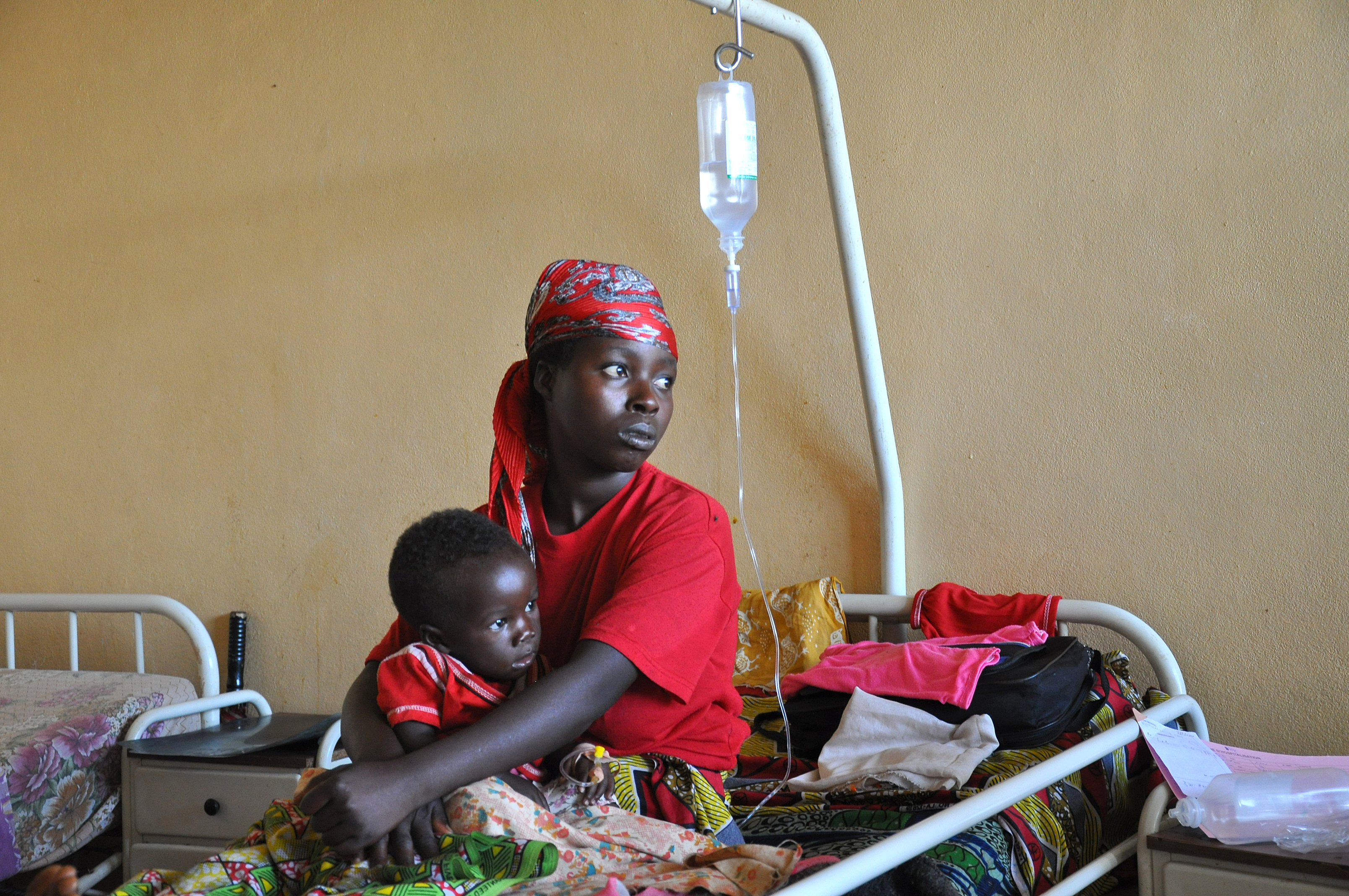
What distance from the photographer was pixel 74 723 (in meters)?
2.41

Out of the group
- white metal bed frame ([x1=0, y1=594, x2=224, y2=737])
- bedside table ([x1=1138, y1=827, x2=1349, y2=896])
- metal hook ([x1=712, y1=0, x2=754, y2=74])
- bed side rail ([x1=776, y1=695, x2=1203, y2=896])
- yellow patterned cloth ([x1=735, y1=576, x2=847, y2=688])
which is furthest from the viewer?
white metal bed frame ([x1=0, y1=594, x2=224, y2=737])

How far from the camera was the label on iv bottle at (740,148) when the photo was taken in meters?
1.55

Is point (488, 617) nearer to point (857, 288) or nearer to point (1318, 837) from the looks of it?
point (1318, 837)

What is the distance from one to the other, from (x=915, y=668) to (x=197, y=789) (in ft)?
5.10

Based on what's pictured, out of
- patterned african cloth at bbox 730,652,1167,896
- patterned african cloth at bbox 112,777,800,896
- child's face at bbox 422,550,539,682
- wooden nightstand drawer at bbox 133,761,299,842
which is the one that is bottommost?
wooden nightstand drawer at bbox 133,761,299,842

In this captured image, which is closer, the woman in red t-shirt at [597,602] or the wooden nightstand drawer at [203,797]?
the woman in red t-shirt at [597,602]

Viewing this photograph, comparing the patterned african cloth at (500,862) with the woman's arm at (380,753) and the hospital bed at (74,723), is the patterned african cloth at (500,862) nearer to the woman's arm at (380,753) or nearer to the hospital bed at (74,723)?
the woman's arm at (380,753)

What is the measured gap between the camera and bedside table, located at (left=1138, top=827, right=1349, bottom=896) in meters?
1.25

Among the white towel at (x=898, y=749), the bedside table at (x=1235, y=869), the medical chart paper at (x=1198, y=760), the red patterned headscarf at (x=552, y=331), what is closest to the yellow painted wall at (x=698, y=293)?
the medical chart paper at (x=1198, y=760)

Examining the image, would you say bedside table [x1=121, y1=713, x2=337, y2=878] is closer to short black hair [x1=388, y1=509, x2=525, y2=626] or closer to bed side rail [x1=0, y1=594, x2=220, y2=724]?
bed side rail [x1=0, y1=594, x2=220, y2=724]

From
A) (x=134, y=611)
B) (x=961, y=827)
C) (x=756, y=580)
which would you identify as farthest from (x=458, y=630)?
(x=134, y=611)

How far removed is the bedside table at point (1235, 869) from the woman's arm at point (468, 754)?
77cm

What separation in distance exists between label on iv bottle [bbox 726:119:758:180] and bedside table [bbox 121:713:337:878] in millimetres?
1486

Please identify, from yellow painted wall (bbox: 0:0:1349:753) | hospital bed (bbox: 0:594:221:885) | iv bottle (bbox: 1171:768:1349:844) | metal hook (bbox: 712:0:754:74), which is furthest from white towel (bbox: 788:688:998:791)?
hospital bed (bbox: 0:594:221:885)
